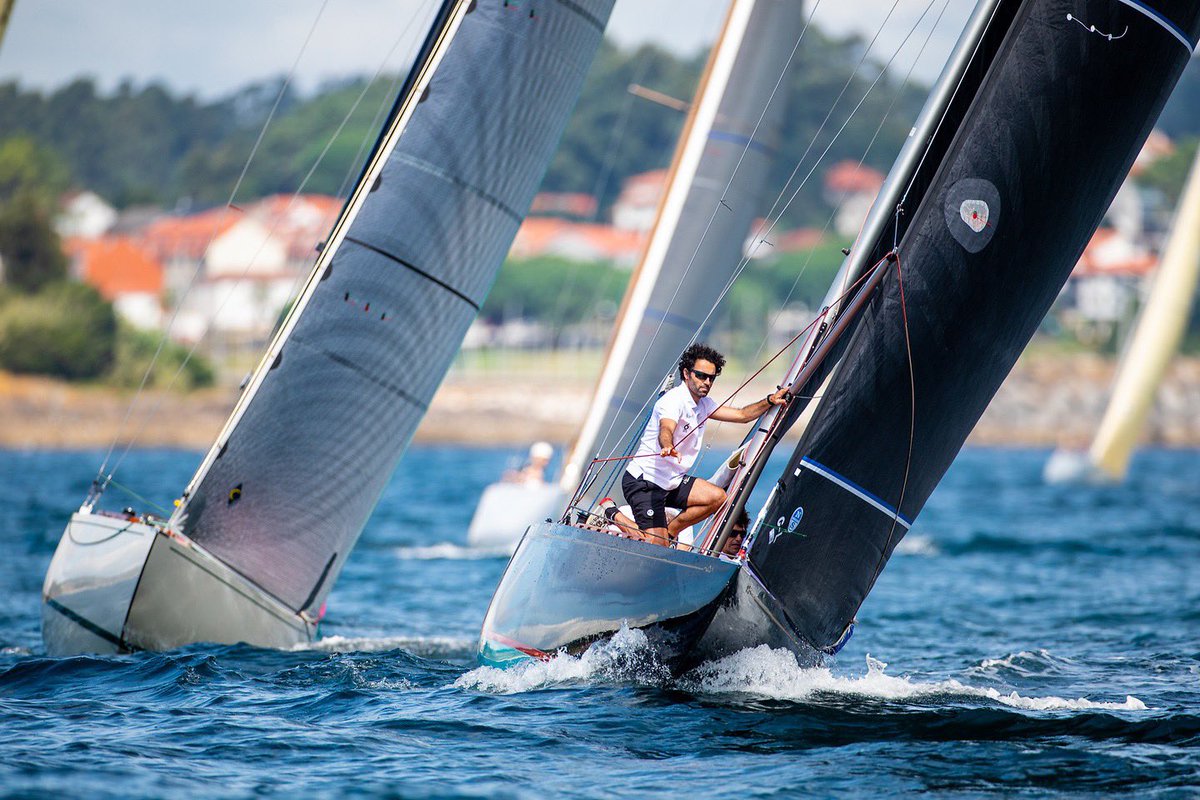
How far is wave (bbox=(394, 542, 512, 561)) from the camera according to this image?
51.2ft

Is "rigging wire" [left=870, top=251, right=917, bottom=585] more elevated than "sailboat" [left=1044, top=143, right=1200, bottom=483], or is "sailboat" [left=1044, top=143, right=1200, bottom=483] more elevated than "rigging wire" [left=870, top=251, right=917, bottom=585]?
"sailboat" [left=1044, top=143, right=1200, bottom=483]

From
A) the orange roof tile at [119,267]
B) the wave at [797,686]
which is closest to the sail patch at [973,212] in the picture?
the wave at [797,686]

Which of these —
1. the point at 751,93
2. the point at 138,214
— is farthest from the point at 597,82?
the point at 751,93

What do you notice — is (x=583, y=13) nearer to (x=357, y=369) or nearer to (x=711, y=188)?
(x=357, y=369)

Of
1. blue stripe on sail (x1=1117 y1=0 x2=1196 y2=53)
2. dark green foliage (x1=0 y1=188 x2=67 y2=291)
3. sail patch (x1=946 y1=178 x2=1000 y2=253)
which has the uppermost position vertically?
blue stripe on sail (x1=1117 y1=0 x2=1196 y2=53)

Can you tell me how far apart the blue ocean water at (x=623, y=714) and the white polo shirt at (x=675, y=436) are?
81cm

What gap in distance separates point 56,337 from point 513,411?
16965mm

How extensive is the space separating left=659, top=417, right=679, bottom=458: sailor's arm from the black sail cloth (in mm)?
568

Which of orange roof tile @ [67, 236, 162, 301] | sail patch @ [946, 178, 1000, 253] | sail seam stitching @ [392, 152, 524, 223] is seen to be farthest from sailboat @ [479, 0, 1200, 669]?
orange roof tile @ [67, 236, 162, 301]

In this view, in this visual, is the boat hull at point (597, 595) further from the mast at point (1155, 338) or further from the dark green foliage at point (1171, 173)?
the dark green foliage at point (1171, 173)

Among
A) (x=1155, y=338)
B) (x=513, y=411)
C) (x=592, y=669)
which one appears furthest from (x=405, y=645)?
(x=513, y=411)

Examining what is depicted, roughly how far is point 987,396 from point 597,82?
3831 inches

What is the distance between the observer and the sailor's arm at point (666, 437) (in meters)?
6.59

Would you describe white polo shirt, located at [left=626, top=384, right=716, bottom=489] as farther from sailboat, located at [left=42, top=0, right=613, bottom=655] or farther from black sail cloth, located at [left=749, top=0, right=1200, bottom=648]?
sailboat, located at [left=42, top=0, right=613, bottom=655]
